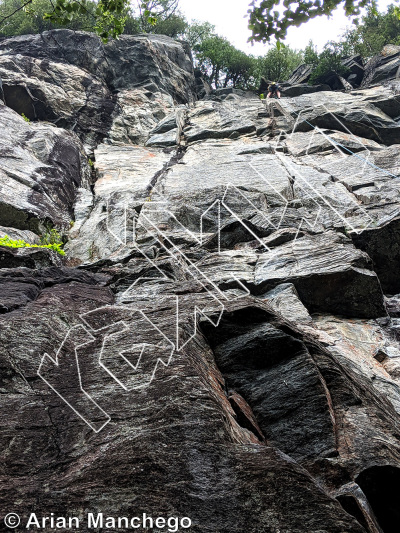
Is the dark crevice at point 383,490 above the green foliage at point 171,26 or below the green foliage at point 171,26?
below

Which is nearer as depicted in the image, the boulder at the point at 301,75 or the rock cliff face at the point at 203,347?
the rock cliff face at the point at 203,347

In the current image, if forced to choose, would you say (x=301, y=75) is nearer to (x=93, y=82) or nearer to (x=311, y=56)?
(x=311, y=56)

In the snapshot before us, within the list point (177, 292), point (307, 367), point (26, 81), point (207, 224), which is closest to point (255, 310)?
point (307, 367)

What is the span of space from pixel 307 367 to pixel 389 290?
22.9 ft

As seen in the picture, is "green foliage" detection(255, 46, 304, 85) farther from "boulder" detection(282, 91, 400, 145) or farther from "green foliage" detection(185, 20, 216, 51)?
"boulder" detection(282, 91, 400, 145)

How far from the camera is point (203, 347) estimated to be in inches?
234

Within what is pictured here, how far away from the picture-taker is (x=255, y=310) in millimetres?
6484

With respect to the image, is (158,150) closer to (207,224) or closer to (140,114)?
(140,114)

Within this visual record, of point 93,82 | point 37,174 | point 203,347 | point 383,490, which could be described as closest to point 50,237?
point 37,174

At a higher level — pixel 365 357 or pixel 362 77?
pixel 362 77

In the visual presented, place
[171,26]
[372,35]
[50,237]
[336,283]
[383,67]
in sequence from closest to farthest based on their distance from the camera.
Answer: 1. [336,283]
2. [50,237]
3. [383,67]
4. [372,35]
5. [171,26]

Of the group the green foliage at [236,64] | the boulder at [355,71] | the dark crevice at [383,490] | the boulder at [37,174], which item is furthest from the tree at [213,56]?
the dark crevice at [383,490]

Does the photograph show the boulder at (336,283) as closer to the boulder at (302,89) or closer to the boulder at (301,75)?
the boulder at (302,89)

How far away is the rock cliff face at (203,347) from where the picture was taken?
3529 mm
